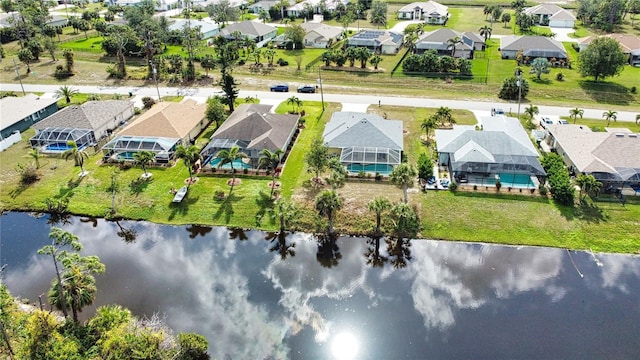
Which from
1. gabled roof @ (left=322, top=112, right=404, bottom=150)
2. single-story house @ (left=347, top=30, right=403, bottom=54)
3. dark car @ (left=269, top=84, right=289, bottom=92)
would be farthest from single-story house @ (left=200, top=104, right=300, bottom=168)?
single-story house @ (left=347, top=30, right=403, bottom=54)

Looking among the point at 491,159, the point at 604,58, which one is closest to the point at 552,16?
the point at 604,58

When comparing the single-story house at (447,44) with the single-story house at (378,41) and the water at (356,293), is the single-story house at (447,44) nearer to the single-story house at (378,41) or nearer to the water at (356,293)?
the single-story house at (378,41)

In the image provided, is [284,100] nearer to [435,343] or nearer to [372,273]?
[372,273]

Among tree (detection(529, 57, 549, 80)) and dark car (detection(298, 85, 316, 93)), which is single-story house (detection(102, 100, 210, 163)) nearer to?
dark car (detection(298, 85, 316, 93))

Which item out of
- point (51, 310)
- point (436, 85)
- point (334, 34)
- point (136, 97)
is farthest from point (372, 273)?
point (334, 34)

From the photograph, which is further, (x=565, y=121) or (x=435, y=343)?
(x=565, y=121)

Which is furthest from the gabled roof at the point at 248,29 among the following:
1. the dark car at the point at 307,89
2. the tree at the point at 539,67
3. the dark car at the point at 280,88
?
the tree at the point at 539,67
